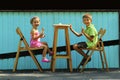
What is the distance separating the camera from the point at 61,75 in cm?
1068

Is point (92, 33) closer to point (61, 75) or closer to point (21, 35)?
point (61, 75)

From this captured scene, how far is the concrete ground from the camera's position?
10.3 meters

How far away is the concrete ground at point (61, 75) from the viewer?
10252mm

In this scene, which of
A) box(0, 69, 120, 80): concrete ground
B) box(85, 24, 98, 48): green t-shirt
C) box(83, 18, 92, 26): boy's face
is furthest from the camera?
box(83, 18, 92, 26): boy's face

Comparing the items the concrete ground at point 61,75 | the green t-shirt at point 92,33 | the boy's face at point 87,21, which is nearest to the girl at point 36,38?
the concrete ground at point 61,75

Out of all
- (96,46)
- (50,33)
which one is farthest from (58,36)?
(96,46)

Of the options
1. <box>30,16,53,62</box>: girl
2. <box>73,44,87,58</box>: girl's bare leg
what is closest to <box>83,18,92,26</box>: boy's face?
<box>73,44,87,58</box>: girl's bare leg

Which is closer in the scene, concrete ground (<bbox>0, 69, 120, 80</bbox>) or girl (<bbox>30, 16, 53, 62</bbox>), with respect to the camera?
concrete ground (<bbox>0, 69, 120, 80</bbox>)

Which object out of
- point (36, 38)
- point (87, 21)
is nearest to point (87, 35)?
point (87, 21)

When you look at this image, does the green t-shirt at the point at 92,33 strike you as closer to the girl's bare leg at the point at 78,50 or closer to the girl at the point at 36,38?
the girl's bare leg at the point at 78,50

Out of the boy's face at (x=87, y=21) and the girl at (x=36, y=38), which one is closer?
the girl at (x=36, y=38)

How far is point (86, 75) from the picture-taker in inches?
421

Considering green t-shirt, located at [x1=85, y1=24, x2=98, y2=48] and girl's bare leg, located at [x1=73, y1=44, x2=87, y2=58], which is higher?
green t-shirt, located at [x1=85, y1=24, x2=98, y2=48]

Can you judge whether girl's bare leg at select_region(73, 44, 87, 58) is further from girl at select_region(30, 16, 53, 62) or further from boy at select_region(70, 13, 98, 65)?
girl at select_region(30, 16, 53, 62)
